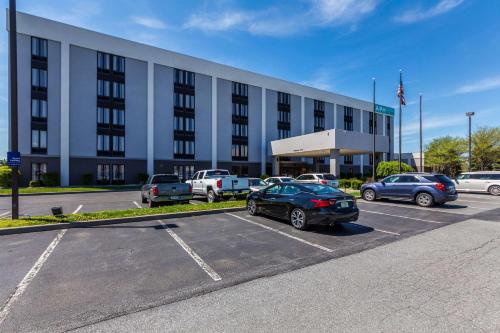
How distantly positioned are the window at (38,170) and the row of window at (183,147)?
1405cm

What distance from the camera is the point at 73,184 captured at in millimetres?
27812

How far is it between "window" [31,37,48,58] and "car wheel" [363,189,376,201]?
33.9 m

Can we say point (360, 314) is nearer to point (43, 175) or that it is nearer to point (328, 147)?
point (328, 147)

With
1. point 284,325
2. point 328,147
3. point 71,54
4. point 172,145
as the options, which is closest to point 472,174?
point 328,147

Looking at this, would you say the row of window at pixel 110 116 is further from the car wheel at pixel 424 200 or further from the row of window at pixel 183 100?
the car wheel at pixel 424 200

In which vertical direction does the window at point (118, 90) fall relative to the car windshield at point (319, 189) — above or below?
above

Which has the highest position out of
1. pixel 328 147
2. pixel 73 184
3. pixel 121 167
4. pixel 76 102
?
pixel 76 102

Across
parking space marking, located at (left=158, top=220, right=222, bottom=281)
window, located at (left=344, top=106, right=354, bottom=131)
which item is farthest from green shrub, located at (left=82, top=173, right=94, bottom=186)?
window, located at (left=344, top=106, right=354, bottom=131)

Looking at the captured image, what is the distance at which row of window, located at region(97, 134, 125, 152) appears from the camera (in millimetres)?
29422

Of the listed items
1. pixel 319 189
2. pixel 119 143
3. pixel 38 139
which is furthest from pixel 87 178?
pixel 319 189

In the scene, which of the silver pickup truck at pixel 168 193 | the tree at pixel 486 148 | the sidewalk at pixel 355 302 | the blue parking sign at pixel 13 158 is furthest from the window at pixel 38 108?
the tree at pixel 486 148

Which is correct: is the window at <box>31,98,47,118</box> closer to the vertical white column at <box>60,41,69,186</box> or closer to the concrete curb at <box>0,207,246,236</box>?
the vertical white column at <box>60,41,69,186</box>

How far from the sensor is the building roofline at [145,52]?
2642 centimetres

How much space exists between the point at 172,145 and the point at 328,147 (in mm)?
20124
